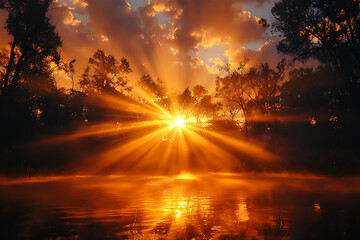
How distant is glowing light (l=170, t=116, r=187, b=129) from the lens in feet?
209

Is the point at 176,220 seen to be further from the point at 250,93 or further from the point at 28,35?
the point at 250,93

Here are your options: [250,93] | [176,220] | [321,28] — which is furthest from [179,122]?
[176,220]

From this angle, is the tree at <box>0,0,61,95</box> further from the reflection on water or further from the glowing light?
the glowing light

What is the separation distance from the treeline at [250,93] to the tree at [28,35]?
0.08 m

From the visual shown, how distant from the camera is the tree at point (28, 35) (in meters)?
24.1

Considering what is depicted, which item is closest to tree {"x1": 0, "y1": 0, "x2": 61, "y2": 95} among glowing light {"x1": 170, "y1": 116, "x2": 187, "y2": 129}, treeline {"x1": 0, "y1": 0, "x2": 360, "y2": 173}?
treeline {"x1": 0, "y1": 0, "x2": 360, "y2": 173}

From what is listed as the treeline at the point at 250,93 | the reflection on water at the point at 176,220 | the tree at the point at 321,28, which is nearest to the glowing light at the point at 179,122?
the treeline at the point at 250,93

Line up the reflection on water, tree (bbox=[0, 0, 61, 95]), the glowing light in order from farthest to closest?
the glowing light < tree (bbox=[0, 0, 61, 95]) < the reflection on water

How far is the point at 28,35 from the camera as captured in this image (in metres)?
24.6

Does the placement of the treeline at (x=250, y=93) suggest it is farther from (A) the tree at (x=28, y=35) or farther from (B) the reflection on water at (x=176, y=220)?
(B) the reflection on water at (x=176, y=220)

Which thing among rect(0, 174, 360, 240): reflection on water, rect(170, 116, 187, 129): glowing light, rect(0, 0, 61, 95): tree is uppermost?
rect(0, 0, 61, 95): tree

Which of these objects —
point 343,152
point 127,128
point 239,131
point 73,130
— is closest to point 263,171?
point 343,152

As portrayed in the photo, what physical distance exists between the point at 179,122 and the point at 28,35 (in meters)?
45.0

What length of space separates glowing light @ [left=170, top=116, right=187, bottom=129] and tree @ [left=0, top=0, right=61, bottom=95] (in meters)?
38.6
